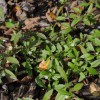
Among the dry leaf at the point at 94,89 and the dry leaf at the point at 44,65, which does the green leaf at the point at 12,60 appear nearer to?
the dry leaf at the point at 44,65

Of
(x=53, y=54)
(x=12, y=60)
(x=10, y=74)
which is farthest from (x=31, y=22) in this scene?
(x=10, y=74)

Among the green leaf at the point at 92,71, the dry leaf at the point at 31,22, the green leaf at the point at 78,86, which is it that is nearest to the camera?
the green leaf at the point at 78,86

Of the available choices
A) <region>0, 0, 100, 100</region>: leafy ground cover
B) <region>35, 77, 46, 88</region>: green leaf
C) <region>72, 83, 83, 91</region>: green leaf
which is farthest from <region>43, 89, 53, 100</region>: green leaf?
<region>72, 83, 83, 91</region>: green leaf

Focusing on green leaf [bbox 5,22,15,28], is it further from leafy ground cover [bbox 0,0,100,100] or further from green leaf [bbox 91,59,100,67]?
green leaf [bbox 91,59,100,67]

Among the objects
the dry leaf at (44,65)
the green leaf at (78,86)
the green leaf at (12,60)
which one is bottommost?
the green leaf at (78,86)

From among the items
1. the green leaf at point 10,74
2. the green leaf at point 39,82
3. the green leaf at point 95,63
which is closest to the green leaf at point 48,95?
the green leaf at point 39,82

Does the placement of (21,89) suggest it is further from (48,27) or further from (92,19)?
(92,19)

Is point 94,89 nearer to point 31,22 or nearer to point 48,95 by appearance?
point 48,95

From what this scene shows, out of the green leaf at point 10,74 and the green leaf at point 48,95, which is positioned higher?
the green leaf at point 10,74
